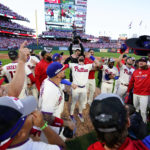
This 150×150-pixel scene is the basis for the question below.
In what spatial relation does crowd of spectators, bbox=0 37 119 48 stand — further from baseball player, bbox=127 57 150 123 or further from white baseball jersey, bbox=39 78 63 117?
baseball player, bbox=127 57 150 123

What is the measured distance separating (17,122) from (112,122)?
788 mm

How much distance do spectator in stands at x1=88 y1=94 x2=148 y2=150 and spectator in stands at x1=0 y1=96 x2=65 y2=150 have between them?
1.89ft

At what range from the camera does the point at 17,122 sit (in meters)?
0.94

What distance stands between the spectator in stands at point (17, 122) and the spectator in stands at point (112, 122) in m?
0.58

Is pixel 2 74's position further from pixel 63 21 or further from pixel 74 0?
pixel 74 0

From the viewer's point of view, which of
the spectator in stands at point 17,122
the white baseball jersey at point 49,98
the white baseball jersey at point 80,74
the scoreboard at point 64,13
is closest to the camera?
the spectator in stands at point 17,122

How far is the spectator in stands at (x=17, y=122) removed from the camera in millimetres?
884

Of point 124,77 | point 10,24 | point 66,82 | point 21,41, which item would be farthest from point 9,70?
point 10,24

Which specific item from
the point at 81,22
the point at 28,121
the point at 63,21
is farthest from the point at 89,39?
the point at 28,121

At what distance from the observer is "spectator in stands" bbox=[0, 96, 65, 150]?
0.88 metres

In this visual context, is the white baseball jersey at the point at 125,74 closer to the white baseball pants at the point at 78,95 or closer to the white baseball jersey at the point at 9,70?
the white baseball pants at the point at 78,95

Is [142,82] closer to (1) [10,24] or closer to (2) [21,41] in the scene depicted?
(2) [21,41]

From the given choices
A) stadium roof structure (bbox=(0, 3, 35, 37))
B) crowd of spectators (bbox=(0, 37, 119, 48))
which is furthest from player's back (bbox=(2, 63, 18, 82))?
stadium roof structure (bbox=(0, 3, 35, 37))

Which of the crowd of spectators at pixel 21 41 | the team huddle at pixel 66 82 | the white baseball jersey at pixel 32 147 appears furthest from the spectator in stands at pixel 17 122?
the crowd of spectators at pixel 21 41
